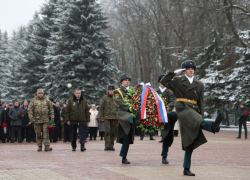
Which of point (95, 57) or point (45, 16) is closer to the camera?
point (95, 57)

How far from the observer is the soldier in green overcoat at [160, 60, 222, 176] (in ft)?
25.0

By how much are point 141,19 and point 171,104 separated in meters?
36.3

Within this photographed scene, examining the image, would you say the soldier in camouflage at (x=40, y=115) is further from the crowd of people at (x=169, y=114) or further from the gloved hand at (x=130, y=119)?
the gloved hand at (x=130, y=119)

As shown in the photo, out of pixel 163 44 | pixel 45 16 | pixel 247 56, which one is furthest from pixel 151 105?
pixel 45 16

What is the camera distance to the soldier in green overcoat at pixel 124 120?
9.20 meters

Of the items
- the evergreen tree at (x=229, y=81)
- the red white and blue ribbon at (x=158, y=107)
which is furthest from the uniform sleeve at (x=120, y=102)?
the evergreen tree at (x=229, y=81)

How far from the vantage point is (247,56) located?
29.2 metres

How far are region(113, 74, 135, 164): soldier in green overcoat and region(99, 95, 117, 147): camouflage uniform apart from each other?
4522 millimetres

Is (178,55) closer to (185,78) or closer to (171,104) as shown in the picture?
(171,104)

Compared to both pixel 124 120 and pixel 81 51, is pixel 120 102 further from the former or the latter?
pixel 81 51

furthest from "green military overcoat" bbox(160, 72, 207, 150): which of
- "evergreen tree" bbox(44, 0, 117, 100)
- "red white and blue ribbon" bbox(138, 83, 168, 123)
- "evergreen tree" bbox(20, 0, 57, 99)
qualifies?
"evergreen tree" bbox(20, 0, 57, 99)

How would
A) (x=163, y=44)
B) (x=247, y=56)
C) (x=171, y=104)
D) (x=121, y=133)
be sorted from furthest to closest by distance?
(x=163, y=44)
(x=247, y=56)
(x=171, y=104)
(x=121, y=133)

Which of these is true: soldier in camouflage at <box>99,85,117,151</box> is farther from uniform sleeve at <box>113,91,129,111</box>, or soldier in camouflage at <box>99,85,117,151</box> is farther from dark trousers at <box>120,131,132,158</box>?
uniform sleeve at <box>113,91,129,111</box>

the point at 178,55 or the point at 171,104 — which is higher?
the point at 178,55
